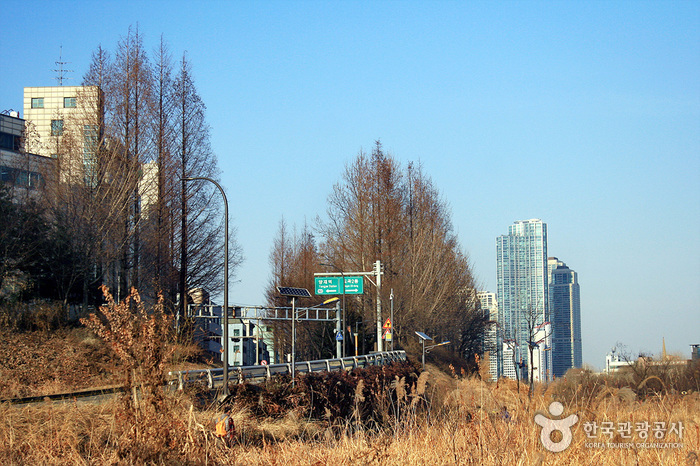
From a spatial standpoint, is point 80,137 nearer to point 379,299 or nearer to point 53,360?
point 53,360

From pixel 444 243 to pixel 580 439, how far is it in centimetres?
4245

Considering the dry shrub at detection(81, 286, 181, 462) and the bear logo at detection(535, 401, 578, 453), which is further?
the dry shrub at detection(81, 286, 181, 462)

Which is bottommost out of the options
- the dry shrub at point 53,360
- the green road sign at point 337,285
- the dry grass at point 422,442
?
the dry shrub at point 53,360

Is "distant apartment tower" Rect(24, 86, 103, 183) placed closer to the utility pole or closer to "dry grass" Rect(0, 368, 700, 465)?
the utility pole

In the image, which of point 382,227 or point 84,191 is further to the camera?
point 382,227

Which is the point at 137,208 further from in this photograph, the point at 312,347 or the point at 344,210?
the point at 312,347

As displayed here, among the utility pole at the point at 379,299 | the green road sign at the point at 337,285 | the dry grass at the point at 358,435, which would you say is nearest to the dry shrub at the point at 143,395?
the dry grass at the point at 358,435

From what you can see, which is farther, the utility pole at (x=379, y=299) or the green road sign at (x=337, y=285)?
the green road sign at (x=337, y=285)

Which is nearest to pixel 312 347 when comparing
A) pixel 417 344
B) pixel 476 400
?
pixel 417 344

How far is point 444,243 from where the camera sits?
48.6 meters

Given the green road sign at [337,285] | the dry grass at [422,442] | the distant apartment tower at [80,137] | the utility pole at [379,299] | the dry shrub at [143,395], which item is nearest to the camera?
the dry grass at [422,442]

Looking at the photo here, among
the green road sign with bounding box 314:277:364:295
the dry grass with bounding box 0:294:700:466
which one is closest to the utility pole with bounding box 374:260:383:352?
the green road sign with bounding box 314:277:364:295

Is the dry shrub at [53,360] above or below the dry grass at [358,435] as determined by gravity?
below

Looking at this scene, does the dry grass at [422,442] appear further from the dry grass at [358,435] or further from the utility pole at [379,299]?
the utility pole at [379,299]
